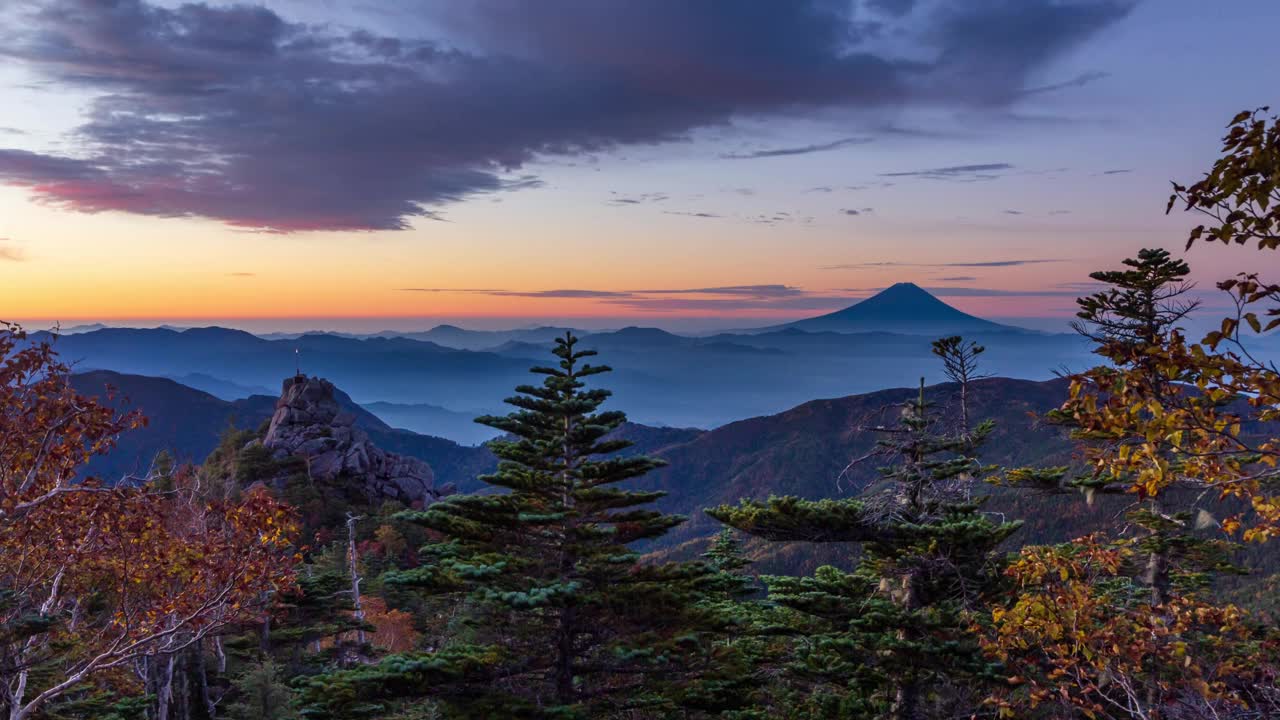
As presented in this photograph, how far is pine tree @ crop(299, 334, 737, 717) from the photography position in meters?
12.6

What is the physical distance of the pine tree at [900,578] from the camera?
44.6 ft

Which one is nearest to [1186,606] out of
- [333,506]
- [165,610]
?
[165,610]

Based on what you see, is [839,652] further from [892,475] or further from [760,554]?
[760,554]

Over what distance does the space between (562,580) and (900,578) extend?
6928 millimetres

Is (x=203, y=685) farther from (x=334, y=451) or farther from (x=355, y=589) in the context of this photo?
(x=334, y=451)

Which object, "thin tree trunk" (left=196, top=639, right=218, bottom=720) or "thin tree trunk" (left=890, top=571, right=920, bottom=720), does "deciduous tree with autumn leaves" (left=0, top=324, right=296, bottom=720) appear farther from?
"thin tree trunk" (left=196, top=639, right=218, bottom=720)

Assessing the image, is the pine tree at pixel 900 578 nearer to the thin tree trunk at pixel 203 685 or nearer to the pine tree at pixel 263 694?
the pine tree at pixel 263 694

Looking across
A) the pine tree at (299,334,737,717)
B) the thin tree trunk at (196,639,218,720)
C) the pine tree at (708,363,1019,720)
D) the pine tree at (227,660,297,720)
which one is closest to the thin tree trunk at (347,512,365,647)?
the pine tree at (227,660,297,720)

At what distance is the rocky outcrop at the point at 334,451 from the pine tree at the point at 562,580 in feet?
190

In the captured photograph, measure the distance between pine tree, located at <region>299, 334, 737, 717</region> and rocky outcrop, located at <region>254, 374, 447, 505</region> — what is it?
57877mm

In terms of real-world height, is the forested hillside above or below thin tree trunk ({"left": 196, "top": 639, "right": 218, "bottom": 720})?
above

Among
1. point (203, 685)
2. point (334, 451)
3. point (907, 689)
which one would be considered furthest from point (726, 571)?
point (334, 451)

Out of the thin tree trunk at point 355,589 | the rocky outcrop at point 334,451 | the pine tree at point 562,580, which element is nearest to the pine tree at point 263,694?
the thin tree trunk at point 355,589

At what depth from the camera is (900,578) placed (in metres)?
14.7
